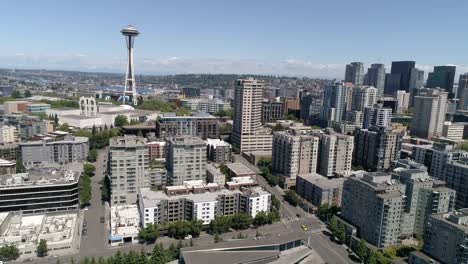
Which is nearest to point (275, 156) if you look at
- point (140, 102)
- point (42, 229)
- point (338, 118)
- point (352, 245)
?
point (352, 245)

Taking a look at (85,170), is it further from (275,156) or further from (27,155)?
(275,156)

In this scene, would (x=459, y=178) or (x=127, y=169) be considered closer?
(x=127, y=169)

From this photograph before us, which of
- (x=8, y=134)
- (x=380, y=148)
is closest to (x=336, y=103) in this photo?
(x=380, y=148)

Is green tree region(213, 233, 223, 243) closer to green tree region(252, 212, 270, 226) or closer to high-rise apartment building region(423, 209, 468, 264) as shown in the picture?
green tree region(252, 212, 270, 226)

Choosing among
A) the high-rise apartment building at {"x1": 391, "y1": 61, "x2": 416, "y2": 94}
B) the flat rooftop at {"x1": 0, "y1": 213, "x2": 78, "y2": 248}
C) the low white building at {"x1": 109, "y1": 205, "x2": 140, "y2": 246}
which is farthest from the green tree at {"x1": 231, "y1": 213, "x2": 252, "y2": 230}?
the high-rise apartment building at {"x1": 391, "y1": 61, "x2": 416, "y2": 94}

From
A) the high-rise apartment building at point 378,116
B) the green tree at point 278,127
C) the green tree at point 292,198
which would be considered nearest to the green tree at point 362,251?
the green tree at point 292,198

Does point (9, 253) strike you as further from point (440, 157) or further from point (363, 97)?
point (363, 97)

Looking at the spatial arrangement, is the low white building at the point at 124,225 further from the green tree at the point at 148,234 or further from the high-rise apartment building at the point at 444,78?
the high-rise apartment building at the point at 444,78
